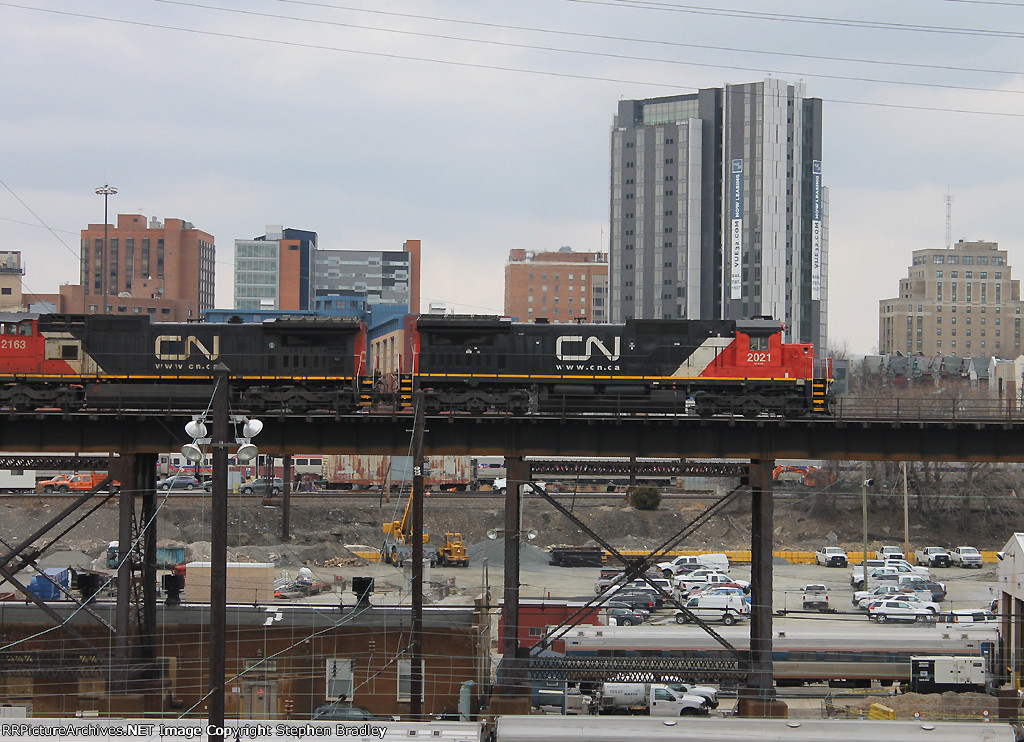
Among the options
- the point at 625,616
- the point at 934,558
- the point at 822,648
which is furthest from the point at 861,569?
the point at 822,648

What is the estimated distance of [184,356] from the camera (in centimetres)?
3909

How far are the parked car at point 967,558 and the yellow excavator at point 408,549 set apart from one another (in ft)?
107

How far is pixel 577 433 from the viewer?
97.3 feet

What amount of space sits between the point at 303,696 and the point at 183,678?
3.61m

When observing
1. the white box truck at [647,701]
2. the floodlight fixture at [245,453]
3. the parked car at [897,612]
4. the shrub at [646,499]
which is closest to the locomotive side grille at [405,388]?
the white box truck at [647,701]

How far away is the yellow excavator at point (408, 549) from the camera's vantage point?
59969 millimetres

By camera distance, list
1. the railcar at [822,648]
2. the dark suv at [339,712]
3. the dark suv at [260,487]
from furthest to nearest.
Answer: the dark suv at [260,487], the railcar at [822,648], the dark suv at [339,712]

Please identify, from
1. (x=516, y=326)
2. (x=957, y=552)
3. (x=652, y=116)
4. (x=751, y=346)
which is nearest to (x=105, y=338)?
(x=516, y=326)

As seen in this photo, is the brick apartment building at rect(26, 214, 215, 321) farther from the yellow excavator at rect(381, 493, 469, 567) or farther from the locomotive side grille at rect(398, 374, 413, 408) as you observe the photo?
the locomotive side grille at rect(398, 374, 413, 408)

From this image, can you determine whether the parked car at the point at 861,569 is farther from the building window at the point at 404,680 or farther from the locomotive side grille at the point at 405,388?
the building window at the point at 404,680

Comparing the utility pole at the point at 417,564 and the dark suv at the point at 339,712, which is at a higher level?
the utility pole at the point at 417,564

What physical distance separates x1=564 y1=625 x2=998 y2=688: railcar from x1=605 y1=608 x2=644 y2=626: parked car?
7.89 metres

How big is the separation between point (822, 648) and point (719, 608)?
12233 mm

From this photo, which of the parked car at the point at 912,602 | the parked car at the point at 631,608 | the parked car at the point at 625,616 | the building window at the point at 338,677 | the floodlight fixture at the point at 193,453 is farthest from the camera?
the parked car at the point at 912,602
